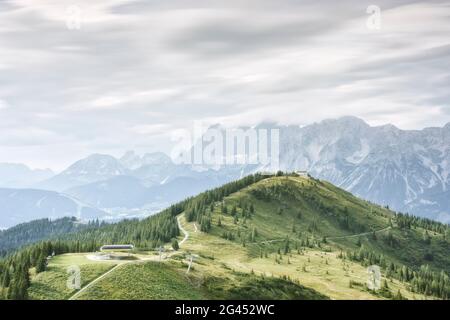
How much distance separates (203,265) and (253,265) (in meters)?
42.8

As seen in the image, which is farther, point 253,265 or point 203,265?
point 253,265

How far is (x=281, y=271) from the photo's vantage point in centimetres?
18762
